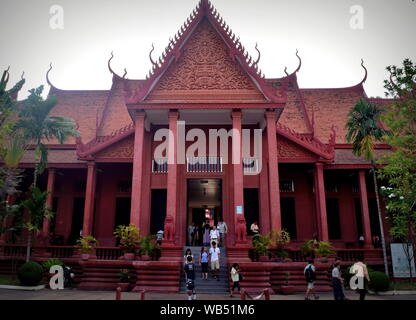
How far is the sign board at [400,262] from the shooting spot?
1473 centimetres

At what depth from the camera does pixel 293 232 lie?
18.2 m

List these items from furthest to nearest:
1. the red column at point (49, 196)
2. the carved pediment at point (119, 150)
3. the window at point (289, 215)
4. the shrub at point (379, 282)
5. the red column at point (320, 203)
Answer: the window at point (289, 215) < the carved pediment at point (119, 150) < the red column at point (49, 196) < the red column at point (320, 203) < the shrub at point (379, 282)

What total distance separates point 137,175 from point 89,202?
3.71 meters

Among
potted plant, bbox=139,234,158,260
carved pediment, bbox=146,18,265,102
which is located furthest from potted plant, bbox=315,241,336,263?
carved pediment, bbox=146,18,265,102

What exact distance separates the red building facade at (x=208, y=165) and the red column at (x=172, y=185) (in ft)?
0.13

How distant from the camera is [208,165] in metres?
16.7

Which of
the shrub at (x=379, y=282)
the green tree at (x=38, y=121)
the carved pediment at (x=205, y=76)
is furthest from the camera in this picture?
the green tree at (x=38, y=121)

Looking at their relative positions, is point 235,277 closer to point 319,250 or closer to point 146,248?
point 146,248

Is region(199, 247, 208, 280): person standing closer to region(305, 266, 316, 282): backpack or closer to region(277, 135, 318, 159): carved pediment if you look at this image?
region(305, 266, 316, 282): backpack

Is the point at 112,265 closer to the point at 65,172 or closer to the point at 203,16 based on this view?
the point at 65,172

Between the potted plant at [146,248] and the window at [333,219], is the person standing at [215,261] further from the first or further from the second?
the window at [333,219]

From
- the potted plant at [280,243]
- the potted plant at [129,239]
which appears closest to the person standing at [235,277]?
the potted plant at [280,243]

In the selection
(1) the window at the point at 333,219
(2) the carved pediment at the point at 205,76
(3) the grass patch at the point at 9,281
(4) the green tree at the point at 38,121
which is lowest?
(3) the grass patch at the point at 9,281

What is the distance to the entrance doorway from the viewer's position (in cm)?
1797
